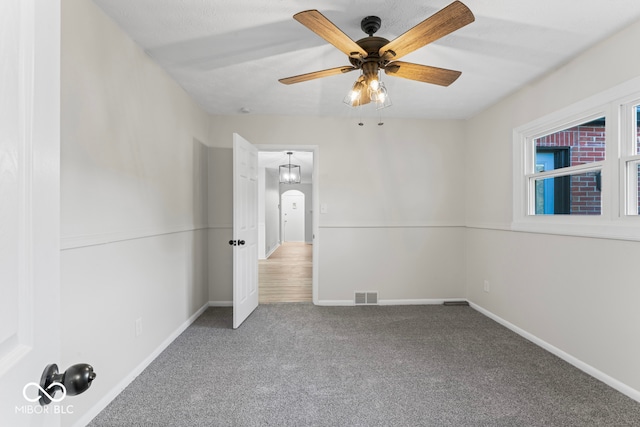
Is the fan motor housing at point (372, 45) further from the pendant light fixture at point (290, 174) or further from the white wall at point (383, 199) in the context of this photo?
the pendant light fixture at point (290, 174)

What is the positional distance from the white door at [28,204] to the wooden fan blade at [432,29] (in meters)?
1.40

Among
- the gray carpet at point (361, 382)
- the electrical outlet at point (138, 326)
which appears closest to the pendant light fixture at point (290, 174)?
the gray carpet at point (361, 382)

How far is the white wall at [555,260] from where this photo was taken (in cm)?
204

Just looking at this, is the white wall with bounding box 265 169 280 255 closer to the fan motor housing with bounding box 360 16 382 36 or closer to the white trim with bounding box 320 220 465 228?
the white trim with bounding box 320 220 465 228

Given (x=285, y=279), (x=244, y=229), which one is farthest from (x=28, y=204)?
(x=285, y=279)

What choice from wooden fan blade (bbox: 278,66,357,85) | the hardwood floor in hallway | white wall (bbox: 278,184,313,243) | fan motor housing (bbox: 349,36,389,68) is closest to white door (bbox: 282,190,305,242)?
white wall (bbox: 278,184,313,243)

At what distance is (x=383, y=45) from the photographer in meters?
1.83

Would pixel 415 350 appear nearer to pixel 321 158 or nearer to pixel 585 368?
pixel 585 368

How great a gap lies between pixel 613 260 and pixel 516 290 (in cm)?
103

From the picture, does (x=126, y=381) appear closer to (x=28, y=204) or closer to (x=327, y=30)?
(x=28, y=204)

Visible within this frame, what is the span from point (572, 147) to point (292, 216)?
10.0 m

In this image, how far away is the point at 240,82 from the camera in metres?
2.87

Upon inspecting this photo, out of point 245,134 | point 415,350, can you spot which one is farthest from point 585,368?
point 245,134

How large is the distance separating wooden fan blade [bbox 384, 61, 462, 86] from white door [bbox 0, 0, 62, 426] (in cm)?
170
